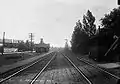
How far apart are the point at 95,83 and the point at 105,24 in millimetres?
29507

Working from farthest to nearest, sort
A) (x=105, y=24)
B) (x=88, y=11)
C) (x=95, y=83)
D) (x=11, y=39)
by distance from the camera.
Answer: (x=11, y=39)
(x=88, y=11)
(x=105, y=24)
(x=95, y=83)

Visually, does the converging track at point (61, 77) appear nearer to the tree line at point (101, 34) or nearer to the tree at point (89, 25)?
the tree line at point (101, 34)

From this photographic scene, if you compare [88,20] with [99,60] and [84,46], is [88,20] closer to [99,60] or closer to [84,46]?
[84,46]

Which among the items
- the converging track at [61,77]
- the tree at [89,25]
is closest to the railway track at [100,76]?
the converging track at [61,77]

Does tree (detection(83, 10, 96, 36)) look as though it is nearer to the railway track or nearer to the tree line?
the tree line

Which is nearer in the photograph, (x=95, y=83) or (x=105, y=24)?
(x=95, y=83)

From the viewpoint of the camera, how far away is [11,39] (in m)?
120

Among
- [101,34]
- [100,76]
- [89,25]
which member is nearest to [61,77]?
[100,76]

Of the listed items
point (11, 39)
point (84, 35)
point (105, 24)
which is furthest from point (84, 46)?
point (11, 39)

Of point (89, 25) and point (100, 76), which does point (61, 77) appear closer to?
point (100, 76)

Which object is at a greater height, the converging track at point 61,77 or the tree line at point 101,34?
the tree line at point 101,34

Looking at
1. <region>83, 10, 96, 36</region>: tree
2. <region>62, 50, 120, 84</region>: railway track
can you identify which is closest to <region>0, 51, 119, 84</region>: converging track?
<region>62, 50, 120, 84</region>: railway track

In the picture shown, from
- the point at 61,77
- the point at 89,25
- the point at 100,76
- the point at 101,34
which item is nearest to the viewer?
the point at 61,77

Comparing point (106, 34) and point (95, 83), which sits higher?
point (106, 34)
